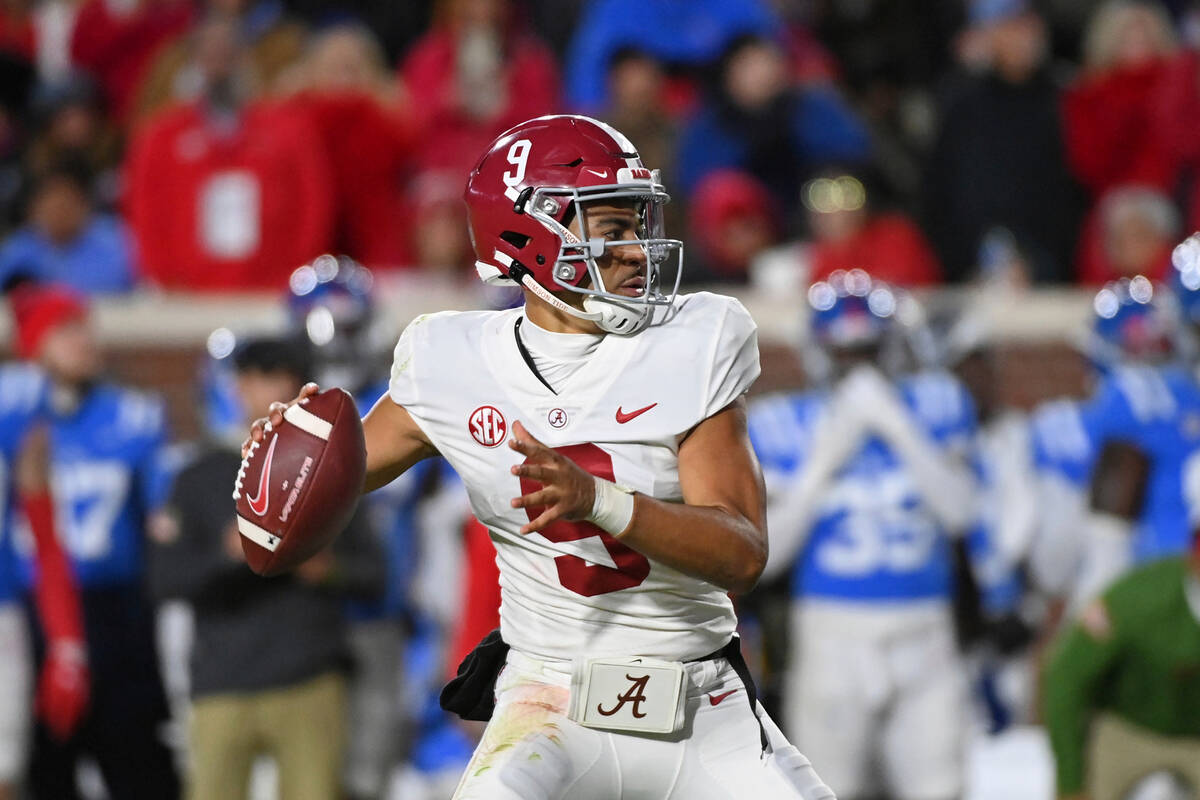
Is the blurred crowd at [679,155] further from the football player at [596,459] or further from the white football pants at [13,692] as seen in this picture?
the football player at [596,459]

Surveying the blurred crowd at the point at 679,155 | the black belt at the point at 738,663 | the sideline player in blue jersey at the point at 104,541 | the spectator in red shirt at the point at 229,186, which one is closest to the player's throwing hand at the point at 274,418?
the black belt at the point at 738,663

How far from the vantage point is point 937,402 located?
636 cm

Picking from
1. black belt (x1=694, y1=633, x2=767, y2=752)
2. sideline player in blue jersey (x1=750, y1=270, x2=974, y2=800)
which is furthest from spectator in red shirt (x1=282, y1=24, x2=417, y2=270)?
black belt (x1=694, y1=633, x2=767, y2=752)

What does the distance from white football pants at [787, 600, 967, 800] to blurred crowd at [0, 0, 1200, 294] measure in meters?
1.91

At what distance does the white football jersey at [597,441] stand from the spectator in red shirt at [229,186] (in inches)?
184

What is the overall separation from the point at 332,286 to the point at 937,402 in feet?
6.43

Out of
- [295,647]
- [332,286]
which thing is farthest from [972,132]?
[295,647]

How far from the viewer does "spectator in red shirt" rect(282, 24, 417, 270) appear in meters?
8.23

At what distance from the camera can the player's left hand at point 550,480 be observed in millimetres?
2889

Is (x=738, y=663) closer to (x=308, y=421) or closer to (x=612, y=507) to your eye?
(x=612, y=507)

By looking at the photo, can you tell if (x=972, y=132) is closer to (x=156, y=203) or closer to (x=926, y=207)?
(x=926, y=207)

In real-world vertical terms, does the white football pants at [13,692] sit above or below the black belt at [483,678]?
below

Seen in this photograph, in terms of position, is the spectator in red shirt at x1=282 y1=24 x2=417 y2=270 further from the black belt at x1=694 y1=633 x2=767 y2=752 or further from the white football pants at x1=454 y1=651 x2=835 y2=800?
the white football pants at x1=454 y1=651 x2=835 y2=800

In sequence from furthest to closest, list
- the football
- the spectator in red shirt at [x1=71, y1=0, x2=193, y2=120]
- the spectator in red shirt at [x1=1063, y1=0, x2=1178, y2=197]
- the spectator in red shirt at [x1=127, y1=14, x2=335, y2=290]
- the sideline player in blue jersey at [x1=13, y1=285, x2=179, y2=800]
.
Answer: the spectator in red shirt at [x1=71, y1=0, x2=193, y2=120] → the spectator in red shirt at [x1=1063, y1=0, x2=1178, y2=197] → the spectator in red shirt at [x1=127, y1=14, x2=335, y2=290] → the sideline player in blue jersey at [x1=13, y1=285, x2=179, y2=800] → the football
